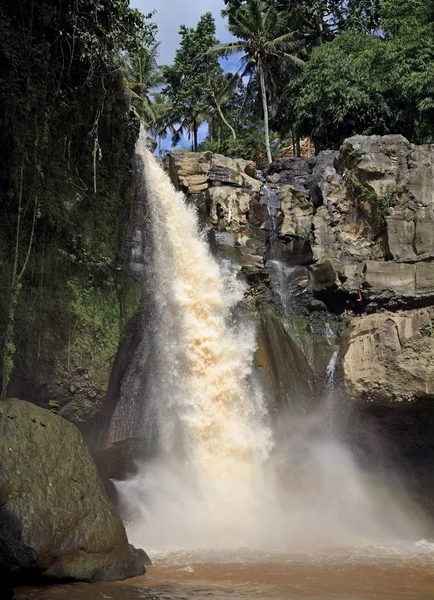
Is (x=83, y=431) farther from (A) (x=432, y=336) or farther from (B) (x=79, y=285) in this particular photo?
(A) (x=432, y=336)

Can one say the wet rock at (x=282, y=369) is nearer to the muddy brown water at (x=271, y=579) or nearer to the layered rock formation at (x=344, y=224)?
the layered rock formation at (x=344, y=224)

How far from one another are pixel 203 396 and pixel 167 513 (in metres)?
2.89

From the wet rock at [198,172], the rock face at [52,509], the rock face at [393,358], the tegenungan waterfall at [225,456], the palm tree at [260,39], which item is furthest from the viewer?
the palm tree at [260,39]

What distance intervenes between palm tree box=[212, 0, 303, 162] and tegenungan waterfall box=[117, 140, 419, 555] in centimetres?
1823

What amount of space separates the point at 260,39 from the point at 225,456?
24.5 meters

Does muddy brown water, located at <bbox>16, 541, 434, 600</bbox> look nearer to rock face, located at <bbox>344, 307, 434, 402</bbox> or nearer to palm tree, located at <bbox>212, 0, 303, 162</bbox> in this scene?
rock face, located at <bbox>344, 307, 434, 402</bbox>

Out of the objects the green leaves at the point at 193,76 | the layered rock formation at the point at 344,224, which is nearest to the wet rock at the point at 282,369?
the layered rock formation at the point at 344,224

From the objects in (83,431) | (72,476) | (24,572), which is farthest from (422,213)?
(24,572)

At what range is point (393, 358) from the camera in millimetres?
14828

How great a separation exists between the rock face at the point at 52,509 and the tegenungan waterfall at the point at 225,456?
4406 millimetres

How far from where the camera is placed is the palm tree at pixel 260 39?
31.8 metres

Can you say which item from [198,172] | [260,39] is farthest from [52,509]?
[260,39]

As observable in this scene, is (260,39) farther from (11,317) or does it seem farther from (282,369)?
(11,317)

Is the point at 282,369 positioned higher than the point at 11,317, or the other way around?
the point at 11,317
